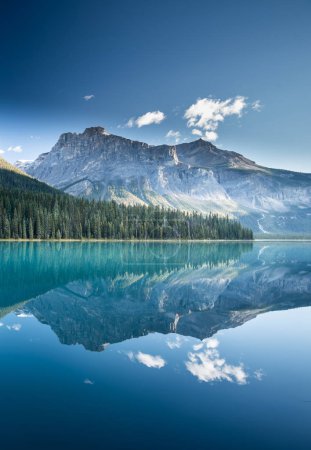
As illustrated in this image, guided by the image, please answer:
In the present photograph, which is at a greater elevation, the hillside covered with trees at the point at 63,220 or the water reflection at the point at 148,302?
the hillside covered with trees at the point at 63,220

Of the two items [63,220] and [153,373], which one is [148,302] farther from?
[63,220]

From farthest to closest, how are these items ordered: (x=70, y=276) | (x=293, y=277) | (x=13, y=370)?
(x=293, y=277) < (x=70, y=276) < (x=13, y=370)

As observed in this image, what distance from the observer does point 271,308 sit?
3291cm

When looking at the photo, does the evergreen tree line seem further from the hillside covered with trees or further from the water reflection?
the water reflection

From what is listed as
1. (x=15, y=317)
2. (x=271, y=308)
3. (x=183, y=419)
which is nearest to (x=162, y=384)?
(x=183, y=419)

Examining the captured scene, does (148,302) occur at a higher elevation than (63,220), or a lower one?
lower

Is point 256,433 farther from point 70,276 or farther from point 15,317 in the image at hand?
point 70,276

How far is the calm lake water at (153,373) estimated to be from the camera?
11.7 metres

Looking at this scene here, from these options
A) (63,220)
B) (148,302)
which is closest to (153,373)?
(148,302)

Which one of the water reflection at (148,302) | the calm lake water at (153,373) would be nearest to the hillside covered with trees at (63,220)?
the water reflection at (148,302)

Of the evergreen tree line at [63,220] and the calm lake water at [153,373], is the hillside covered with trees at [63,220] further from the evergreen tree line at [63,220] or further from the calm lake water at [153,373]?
the calm lake water at [153,373]

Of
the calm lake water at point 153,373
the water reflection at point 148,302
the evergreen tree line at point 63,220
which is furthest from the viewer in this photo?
the evergreen tree line at point 63,220

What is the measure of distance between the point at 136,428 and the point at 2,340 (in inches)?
469

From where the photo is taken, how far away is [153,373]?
16.7 m
